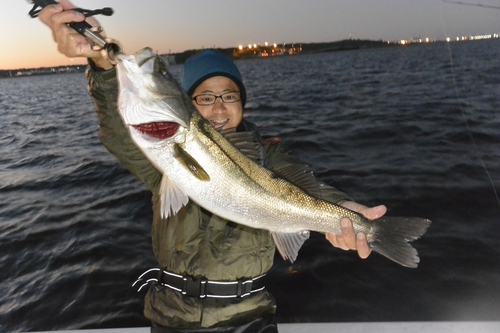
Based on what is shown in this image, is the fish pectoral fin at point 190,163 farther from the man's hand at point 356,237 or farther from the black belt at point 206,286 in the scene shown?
the man's hand at point 356,237

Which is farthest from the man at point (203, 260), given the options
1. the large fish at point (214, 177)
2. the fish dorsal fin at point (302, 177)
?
the fish dorsal fin at point (302, 177)

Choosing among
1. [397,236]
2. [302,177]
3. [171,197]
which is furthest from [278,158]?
[171,197]

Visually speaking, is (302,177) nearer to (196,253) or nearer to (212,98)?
(196,253)

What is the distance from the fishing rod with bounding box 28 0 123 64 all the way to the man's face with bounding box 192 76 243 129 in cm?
193

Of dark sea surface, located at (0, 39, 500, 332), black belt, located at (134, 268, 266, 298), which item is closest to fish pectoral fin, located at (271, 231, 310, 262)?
black belt, located at (134, 268, 266, 298)

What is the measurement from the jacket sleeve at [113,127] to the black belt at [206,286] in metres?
0.91

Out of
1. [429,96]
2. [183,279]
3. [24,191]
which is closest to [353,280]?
[183,279]

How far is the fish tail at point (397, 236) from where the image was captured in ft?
9.92

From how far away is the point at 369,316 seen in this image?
5676mm

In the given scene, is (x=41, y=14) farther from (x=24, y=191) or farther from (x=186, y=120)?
(x=24, y=191)

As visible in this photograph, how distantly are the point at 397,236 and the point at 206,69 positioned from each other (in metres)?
2.79

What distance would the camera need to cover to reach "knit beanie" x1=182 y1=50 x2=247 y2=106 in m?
4.30

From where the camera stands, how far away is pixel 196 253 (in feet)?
11.0

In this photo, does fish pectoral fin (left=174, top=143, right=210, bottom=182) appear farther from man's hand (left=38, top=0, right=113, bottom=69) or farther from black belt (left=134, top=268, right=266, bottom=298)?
black belt (left=134, top=268, right=266, bottom=298)
